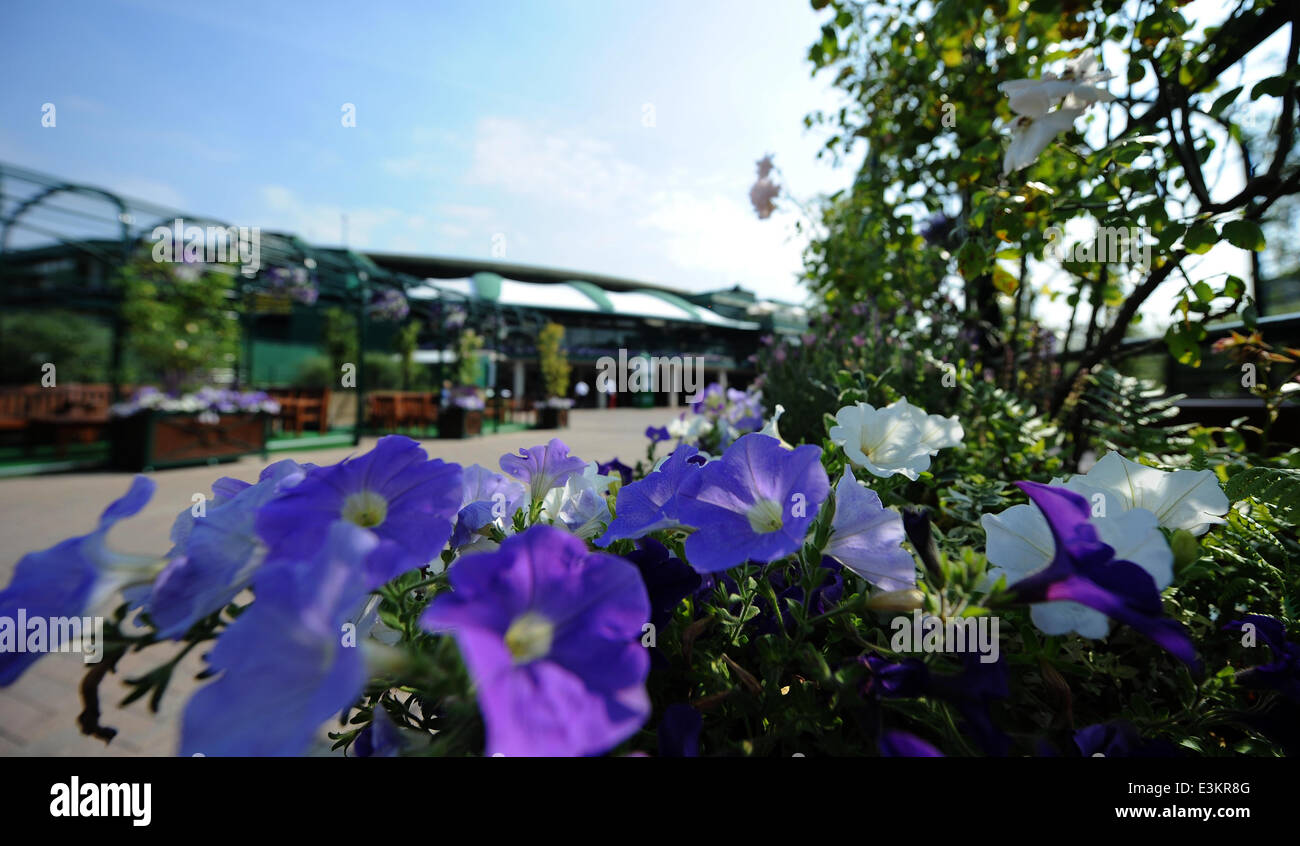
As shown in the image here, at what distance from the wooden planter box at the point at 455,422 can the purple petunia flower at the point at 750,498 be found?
12.9 m

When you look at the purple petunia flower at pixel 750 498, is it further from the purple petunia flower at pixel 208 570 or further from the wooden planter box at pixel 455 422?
the wooden planter box at pixel 455 422

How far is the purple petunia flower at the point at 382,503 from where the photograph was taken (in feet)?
1.21

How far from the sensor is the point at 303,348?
2192 cm

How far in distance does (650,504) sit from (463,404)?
12949mm

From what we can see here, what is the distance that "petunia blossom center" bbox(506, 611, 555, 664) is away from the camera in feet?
1.10

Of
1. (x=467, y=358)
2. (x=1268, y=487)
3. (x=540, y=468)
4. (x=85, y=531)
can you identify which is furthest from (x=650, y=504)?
(x=467, y=358)

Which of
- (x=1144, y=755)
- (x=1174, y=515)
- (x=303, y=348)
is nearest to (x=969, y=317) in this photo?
(x=1174, y=515)

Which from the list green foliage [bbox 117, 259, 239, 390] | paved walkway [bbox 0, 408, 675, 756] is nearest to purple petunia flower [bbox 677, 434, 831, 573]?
paved walkway [bbox 0, 408, 675, 756]

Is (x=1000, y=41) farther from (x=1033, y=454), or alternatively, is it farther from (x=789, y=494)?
(x=789, y=494)

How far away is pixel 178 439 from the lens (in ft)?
27.2

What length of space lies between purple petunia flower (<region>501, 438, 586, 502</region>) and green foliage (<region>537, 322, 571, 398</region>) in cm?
1669

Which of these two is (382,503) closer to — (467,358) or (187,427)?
(187,427)

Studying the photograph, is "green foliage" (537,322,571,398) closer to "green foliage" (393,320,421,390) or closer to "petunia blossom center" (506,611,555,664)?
"green foliage" (393,320,421,390)

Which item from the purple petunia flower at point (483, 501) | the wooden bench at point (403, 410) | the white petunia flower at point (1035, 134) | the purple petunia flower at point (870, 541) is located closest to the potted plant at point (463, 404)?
the wooden bench at point (403, 410)
